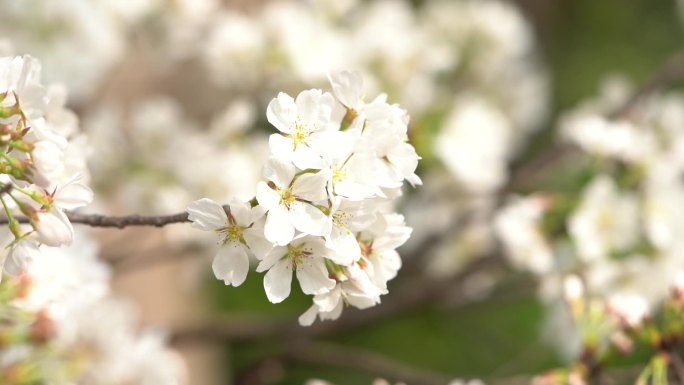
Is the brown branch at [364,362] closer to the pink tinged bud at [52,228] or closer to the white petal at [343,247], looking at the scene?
the white petal at [343,247]

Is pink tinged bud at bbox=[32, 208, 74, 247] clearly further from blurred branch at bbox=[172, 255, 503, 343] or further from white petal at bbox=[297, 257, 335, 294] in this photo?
blurred branch at bbox=[172, 255, 503, 343]

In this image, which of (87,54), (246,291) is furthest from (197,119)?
(87,54)

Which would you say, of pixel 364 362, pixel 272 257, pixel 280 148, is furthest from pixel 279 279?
pixel 364 362

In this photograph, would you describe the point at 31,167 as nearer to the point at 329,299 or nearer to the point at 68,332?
the point at 329,299

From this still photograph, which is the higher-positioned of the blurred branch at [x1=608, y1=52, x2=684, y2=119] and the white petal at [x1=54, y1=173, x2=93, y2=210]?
the blurred branch at [x1=608, y1=52, x2=684, y2=119]

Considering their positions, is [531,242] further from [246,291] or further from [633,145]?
[246,291]

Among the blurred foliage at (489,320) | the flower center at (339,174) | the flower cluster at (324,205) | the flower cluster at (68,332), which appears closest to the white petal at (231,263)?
the flower cluster at (324,205)

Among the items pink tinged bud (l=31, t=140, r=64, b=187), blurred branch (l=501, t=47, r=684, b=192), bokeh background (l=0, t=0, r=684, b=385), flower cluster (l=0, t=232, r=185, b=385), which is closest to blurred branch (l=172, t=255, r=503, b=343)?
bokeh background (l=0, t=0, r=684, b=385)
